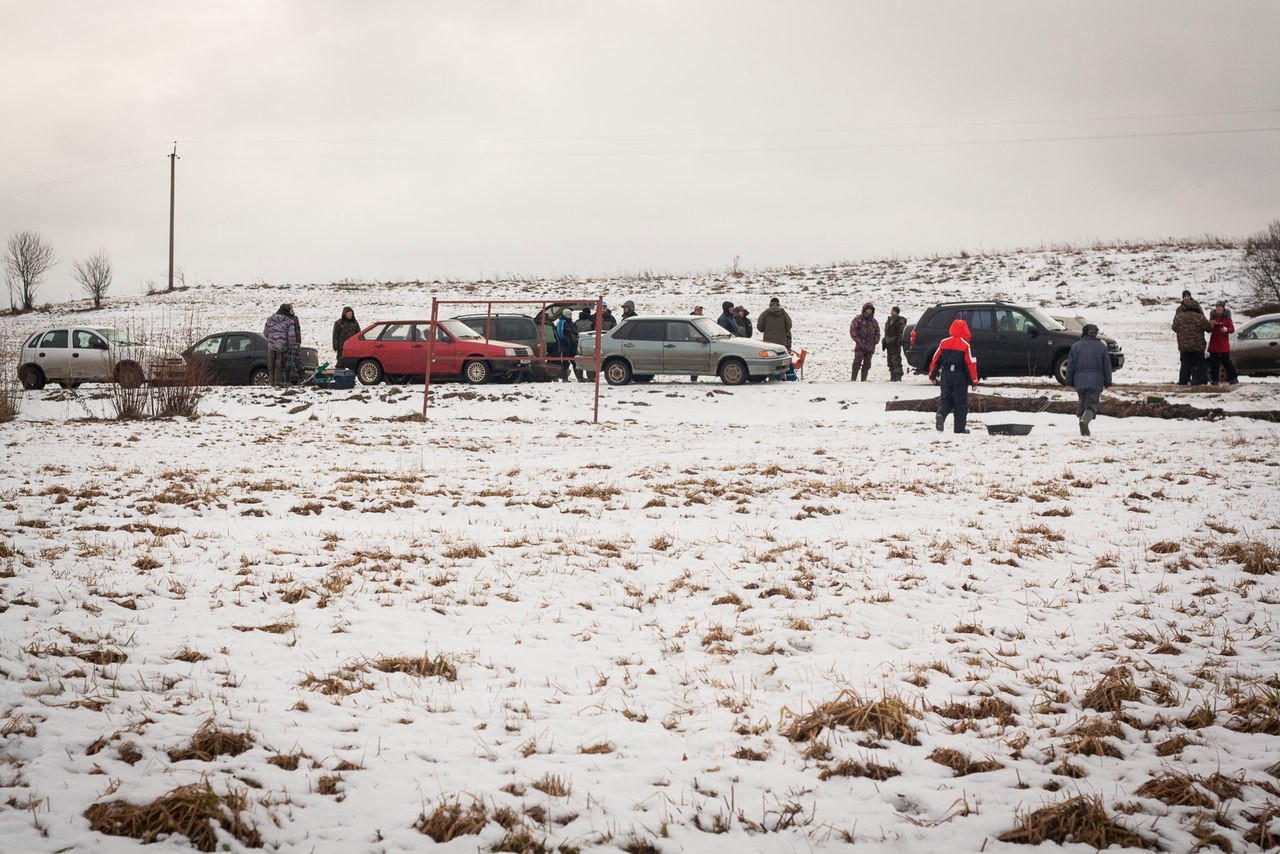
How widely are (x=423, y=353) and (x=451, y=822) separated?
18436mm

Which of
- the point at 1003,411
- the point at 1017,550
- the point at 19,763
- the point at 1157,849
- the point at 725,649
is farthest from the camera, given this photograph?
the point at 1003,411

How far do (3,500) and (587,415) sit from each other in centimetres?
997

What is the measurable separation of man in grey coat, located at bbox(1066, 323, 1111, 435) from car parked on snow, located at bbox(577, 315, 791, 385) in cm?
775

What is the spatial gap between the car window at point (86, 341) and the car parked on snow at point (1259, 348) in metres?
25.2

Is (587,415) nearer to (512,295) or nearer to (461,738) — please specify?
(461,738)

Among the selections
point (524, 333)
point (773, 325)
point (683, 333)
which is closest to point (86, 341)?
point (524, 333)

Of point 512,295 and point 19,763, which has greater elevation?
point 512,295

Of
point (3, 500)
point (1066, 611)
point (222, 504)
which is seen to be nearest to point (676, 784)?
point (1066, 611)

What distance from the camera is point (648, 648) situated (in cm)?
533

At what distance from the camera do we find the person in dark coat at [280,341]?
20.3 metres

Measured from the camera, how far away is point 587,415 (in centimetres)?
1750

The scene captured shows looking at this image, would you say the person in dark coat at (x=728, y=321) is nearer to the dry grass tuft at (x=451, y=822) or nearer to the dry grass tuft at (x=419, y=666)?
the dry grass tuft at (x=419, y=666)

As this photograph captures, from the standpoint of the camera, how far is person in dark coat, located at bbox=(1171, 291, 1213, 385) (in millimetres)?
18828

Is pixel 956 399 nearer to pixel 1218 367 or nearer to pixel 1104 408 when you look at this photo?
pixel 1104 408
